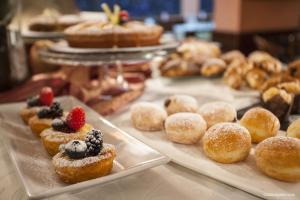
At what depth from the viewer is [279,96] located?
103 cm

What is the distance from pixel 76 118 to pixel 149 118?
0.23 m

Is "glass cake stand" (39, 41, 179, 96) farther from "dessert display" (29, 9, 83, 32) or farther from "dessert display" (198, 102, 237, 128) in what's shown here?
"dessert display" (29, 9, 83, 32)

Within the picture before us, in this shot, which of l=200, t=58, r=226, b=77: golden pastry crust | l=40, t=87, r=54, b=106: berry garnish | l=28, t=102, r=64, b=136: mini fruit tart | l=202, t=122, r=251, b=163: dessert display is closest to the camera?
l=202, t=122, r=251, b=163: dessert display

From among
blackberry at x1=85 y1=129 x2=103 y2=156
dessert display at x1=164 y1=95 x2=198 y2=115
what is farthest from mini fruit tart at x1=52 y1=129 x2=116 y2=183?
dessert display at x1=164 y1=95 x2=198 y2=115

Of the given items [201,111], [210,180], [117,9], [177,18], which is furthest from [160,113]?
[177,18]

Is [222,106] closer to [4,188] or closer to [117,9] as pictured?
[4,188]

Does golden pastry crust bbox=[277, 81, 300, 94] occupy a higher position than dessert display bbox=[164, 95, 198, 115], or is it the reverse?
golden pastry crust bbox=[277, 81, 300, 94]

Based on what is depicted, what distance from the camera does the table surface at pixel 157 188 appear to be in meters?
0.69

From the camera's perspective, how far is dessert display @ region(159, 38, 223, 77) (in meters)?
1.62

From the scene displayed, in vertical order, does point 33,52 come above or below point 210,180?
above

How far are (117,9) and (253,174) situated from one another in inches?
39.4

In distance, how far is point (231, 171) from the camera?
726 mm

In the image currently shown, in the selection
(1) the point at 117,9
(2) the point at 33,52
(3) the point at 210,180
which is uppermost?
(1) the point at 117,9

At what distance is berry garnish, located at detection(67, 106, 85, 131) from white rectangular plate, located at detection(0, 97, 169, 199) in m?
0.08
